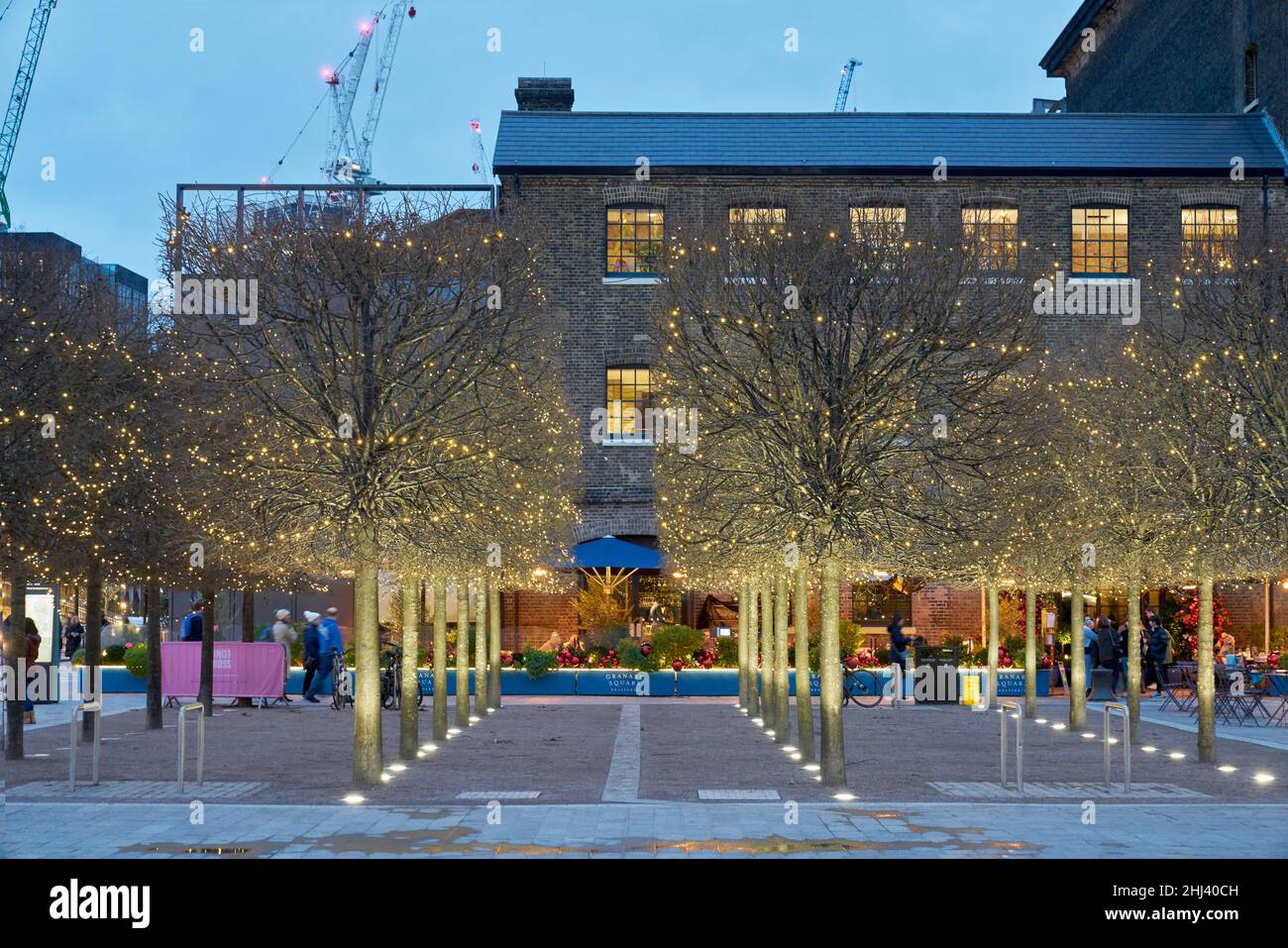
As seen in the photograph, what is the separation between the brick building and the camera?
39.4m

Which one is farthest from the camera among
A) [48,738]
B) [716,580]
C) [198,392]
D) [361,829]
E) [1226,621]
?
[1226,621]

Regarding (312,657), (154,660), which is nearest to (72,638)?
(312,657)

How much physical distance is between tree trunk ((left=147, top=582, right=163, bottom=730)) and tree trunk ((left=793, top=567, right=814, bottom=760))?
11.0 metres

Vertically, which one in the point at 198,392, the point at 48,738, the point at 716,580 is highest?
the point at 198,392

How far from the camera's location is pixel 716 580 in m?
27.0

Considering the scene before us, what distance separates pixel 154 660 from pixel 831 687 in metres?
13.2

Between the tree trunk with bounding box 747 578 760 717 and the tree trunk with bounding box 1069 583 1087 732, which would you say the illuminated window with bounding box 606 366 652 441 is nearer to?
the tree trunk with bounding box 747 578 760 717

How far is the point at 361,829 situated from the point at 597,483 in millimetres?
26081

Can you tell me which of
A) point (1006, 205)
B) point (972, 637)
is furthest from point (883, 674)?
point (1006, 205)

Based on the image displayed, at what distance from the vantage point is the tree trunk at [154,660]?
25.3 m

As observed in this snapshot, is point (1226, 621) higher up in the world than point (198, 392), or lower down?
lower down

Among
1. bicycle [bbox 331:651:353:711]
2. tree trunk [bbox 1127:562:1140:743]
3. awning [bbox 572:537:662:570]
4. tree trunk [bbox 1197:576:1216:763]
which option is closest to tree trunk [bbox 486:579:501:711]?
bicycle [bbox 331:651:353:711]
